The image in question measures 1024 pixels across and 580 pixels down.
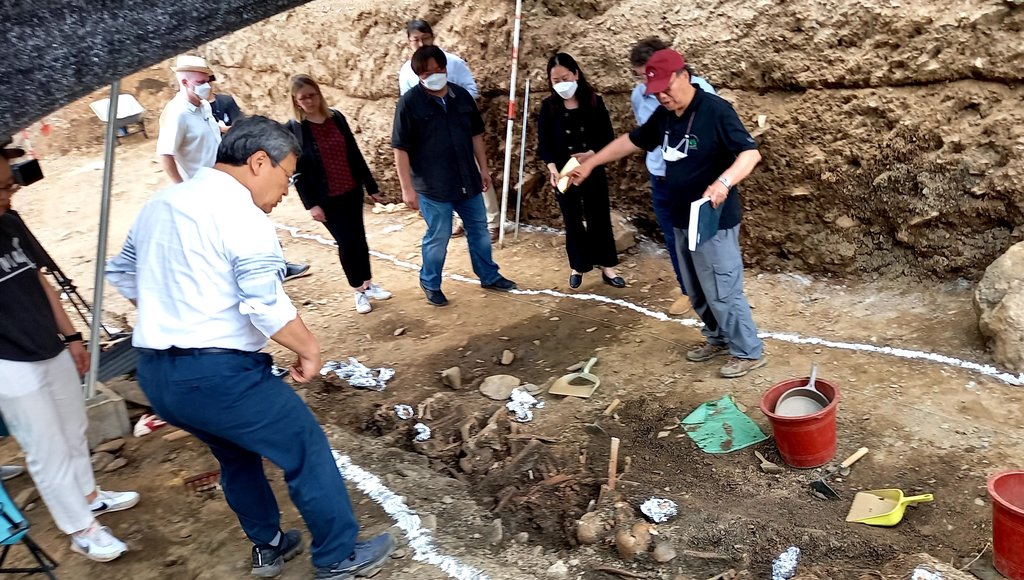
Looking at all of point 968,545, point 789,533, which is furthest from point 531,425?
point 968,545

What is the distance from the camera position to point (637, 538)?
3.51m

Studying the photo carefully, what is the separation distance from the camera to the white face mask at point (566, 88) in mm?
5832

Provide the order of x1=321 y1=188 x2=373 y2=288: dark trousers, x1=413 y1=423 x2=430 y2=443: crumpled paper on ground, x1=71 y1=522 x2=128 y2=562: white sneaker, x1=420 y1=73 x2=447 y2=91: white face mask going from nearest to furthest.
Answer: x1=71 y1=522 x2=128 y2=562: white sneaker
x1=413 y1=423 x2=430 y2=443: crumpled paper on ground
x1=420 y1=73 x2=447 y2=91: white face mask
x1=321 y1=188 x2=373 y2=288: dark trousers

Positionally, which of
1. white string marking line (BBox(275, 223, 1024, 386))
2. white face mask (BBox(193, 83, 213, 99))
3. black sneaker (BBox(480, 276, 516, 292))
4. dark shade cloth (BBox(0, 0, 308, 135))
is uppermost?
→ dark shade cloth (BBox(0, 0, 308, 135))

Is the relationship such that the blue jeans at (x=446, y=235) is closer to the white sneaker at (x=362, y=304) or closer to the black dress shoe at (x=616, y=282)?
the white sneaker at (x=362, y=304)

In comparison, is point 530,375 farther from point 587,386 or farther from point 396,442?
point 396,442

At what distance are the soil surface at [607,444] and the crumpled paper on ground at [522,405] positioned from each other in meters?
0.08

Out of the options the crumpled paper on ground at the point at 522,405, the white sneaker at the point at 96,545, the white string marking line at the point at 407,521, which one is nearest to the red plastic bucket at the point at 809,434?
the crumpled paper on ground at the point at 522,405

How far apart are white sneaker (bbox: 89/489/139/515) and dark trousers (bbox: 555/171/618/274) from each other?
381cm

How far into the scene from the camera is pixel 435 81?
5.89m

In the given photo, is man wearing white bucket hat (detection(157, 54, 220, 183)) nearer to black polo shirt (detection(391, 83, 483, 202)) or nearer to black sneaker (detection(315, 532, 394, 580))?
black polo shirt (detection(391, 83, 483, 202))

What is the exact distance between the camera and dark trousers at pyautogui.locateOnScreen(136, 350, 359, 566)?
2.89 m

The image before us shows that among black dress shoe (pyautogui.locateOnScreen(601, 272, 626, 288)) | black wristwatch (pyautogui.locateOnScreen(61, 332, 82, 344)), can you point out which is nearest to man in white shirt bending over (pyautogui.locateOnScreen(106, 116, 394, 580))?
black wristwatch (pyautogui.locateOnScreen(61, 332, 82, 344))

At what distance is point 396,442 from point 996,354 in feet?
11.9
